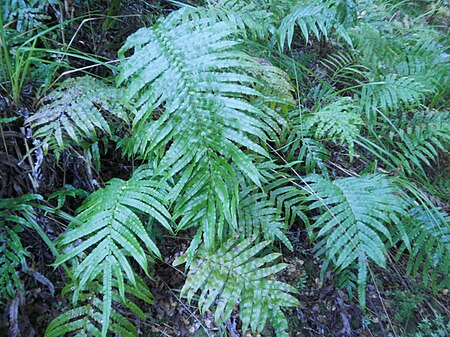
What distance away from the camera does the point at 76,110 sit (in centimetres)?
148

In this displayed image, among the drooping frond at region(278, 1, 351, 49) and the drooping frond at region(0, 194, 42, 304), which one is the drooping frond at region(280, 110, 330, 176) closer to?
the drooping frond at region(278, 1, 351, 49)

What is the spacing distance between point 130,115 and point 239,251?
87 cm

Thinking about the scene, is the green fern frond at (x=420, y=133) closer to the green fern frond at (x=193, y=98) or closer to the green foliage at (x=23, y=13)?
the green fern frond at (x=193, y=98)

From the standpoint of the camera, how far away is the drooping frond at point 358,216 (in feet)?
4.89

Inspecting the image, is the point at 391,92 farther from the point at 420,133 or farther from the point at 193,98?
the point at 193,98

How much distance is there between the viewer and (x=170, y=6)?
238cm

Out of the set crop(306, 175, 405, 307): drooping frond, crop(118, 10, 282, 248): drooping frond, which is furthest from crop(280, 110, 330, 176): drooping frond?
crop(118, 10, 282, 248): drooping frond

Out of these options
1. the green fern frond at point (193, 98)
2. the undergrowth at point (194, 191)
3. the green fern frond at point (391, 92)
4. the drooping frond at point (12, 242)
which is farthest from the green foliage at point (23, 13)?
the green fern frond at point (391, 92)

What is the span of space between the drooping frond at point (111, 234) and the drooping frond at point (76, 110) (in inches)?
11.0

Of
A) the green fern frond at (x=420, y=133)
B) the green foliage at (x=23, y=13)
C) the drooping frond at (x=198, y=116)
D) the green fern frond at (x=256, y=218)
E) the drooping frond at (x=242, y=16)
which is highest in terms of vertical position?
the green foliage at (x=23, y=13)

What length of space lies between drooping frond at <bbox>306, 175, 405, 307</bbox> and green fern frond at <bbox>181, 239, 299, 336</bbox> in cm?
28

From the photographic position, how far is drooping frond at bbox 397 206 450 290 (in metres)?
1.73

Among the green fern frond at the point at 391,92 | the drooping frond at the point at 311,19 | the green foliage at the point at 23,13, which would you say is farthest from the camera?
the green fern frond at the point at 391,92

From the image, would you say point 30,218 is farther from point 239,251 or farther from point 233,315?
point 233,315
